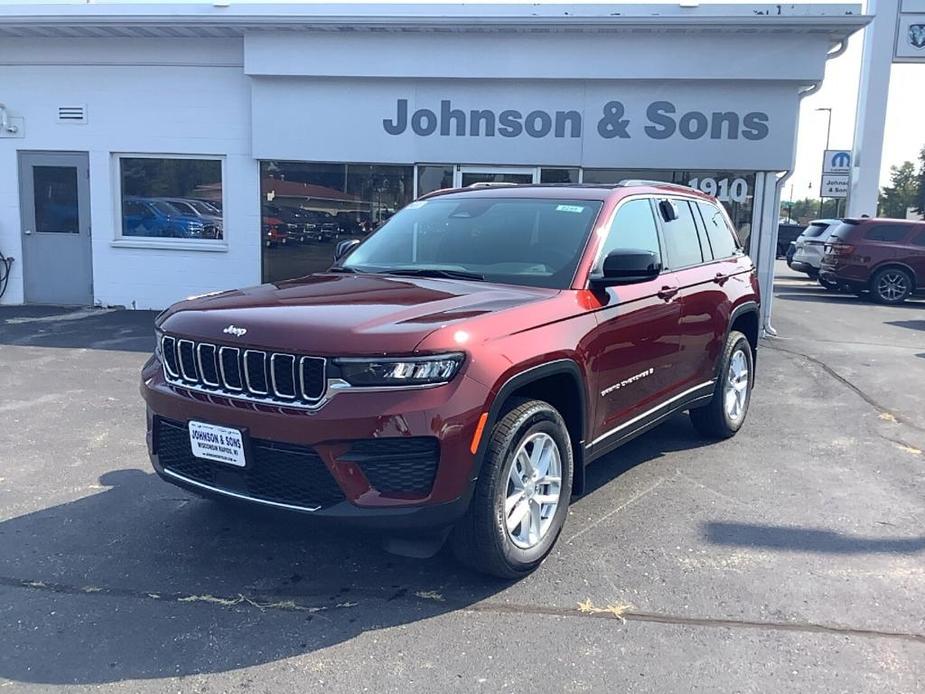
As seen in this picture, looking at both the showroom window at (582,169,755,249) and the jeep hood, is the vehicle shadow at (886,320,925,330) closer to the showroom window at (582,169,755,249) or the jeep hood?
the showroom window at (582,169,755,249)

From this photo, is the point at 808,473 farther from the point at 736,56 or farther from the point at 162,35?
the point at 162,35

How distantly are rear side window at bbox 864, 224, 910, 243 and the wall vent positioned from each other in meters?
15.0

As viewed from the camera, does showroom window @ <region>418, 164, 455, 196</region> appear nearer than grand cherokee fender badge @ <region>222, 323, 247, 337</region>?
No

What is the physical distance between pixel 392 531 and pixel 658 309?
2.35 m

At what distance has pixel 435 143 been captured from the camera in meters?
12.0

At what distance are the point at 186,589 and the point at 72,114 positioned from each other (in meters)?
11.1

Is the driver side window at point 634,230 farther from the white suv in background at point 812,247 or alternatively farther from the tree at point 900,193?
the tree at point 900,193

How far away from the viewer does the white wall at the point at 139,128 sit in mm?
12453

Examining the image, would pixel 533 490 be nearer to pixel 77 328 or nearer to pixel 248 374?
pixel 248 374

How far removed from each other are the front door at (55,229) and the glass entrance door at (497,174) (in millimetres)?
5840

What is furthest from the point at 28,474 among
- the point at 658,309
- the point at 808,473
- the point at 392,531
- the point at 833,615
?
the point at 808,473

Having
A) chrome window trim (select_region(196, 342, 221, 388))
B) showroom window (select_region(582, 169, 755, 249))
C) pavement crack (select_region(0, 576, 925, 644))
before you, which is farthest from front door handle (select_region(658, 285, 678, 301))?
showroom window (select_region(582, 169, 755, 249))

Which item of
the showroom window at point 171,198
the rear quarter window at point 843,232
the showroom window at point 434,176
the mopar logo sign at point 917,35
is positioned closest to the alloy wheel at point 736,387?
the showroom window at point 434,176

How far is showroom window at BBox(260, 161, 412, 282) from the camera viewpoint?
12352 mm
